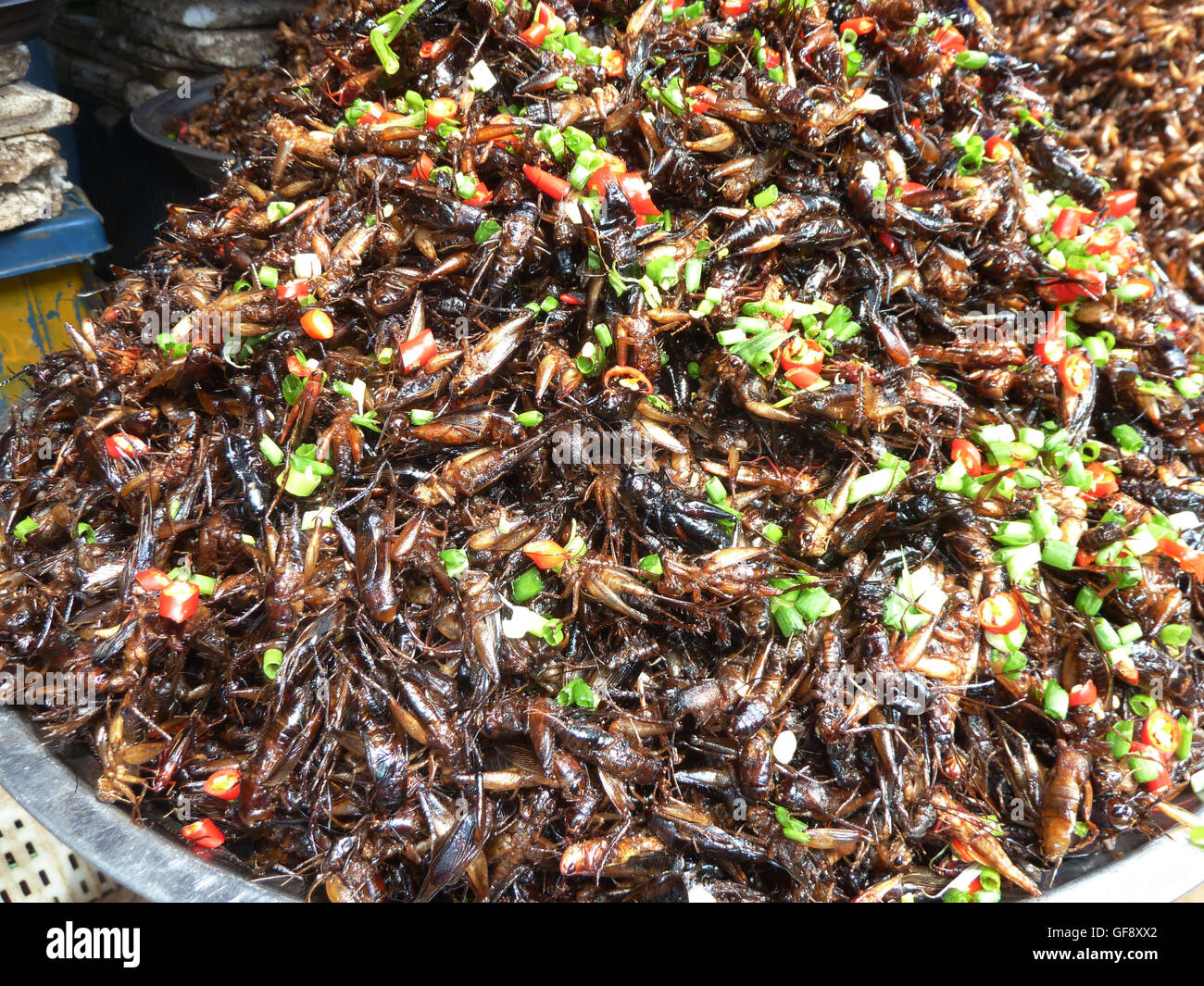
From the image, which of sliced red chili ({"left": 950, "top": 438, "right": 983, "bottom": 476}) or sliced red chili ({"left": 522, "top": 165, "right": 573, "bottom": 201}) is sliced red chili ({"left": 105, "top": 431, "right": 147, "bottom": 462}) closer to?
sliced red chili ({"left": 522, "top": 165, "right": 573, "bottom": 201})

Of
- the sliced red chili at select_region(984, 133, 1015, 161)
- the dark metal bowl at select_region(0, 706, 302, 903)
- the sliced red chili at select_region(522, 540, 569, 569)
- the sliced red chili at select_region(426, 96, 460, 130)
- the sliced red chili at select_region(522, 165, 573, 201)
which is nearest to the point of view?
the dark metal bowl at select_region(0, 706, 302, 903)

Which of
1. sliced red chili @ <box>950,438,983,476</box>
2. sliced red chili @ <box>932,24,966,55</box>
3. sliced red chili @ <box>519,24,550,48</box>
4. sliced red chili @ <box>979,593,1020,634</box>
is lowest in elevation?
sliced red chili @ <box>979,593,1020,634</box>

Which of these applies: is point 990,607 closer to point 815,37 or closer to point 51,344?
point 815,37


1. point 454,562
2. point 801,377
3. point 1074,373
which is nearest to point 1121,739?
point 1074,373

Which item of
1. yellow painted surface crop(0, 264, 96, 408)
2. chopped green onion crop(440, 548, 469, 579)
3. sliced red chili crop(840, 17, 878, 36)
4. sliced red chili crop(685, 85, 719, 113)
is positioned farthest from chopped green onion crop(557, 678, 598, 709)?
yellow painted surface crop(0, 264, 96, 408)

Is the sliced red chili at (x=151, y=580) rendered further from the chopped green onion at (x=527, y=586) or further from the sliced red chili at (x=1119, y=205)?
the sliced red chili at (x=1119, y=205)

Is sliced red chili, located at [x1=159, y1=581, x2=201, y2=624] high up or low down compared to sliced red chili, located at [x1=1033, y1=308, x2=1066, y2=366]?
down
